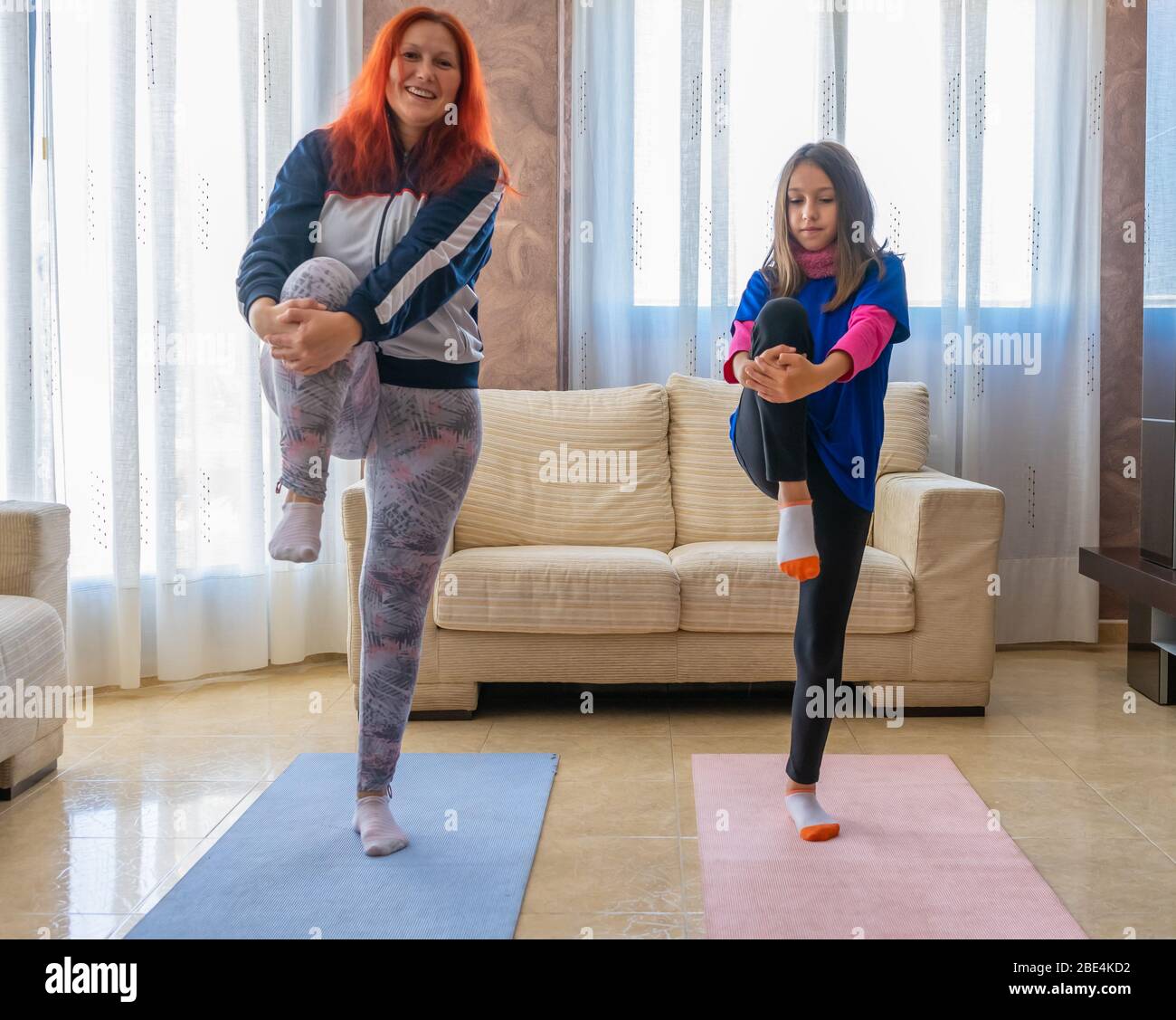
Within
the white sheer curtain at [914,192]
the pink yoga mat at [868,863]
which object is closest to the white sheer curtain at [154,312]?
the white sheer curtain at [914,192]

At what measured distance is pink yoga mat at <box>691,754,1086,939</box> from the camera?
1833mm

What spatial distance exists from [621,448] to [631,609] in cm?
71

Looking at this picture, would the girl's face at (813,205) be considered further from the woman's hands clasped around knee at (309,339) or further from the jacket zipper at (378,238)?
the woman's hands clasped around knee at (309,339)

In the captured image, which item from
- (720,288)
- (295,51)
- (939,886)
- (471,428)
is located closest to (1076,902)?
(939,886)

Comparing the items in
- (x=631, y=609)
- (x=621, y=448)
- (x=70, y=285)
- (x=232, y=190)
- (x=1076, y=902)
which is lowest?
(x=1076, y=902)

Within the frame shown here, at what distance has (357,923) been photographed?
1.82m

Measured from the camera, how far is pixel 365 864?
2068mm

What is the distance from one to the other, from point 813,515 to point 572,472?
4.77 ft

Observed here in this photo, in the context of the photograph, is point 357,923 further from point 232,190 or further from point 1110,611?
point 1110,611

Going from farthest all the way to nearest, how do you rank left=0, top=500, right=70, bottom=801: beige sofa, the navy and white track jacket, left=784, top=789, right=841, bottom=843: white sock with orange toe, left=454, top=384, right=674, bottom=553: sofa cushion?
left=454, top=384, right=674, bottom=553: sofa cushion, left=0, top=500, right=70, bottom=801: beige sofa, left=784, top=789, right=841, bottom=843: white sock with orange toe, the navy and white track jacket

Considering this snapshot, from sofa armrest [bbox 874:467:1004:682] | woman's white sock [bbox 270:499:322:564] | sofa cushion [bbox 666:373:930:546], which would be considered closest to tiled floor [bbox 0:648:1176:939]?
sofa armrest [bbox 874:467:1004:682]

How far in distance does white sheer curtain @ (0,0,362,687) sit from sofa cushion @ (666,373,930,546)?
1.15m

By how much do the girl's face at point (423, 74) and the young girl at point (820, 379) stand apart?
649 mm

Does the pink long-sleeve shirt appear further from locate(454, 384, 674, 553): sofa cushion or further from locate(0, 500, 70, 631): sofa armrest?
locate(0, 500, 70, 631): sofa armrest
